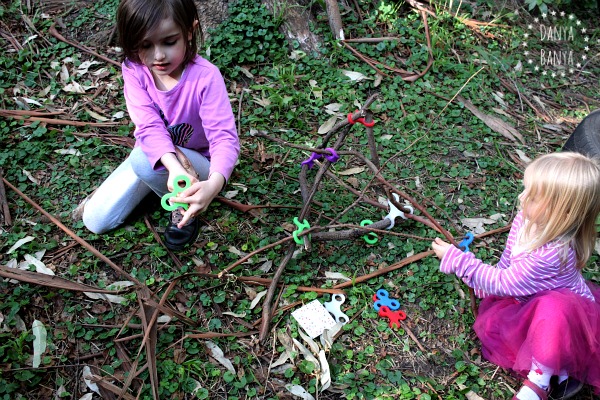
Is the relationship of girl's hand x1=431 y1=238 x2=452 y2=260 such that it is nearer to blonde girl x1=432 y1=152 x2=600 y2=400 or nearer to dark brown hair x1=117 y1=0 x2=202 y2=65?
blonde girl x1=432 y1=152 x2=600 y2=400

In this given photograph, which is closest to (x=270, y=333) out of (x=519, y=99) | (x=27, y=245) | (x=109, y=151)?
(x=27, y=245)

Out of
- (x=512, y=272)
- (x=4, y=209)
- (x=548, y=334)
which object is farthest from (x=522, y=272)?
(x=4, y=209)

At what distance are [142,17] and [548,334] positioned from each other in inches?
83.5

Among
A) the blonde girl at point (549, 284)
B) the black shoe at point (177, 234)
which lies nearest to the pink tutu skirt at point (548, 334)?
the blonde girl at point (549, 284)

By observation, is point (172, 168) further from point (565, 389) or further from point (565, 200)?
point (565, 389)

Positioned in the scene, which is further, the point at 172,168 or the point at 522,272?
the point at 172,168

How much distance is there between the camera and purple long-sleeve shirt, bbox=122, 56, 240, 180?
2475 mm

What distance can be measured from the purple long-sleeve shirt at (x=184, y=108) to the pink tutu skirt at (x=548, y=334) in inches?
55.7

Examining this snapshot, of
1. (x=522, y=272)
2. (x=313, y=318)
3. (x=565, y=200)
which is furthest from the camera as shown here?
(x=313, y=318)

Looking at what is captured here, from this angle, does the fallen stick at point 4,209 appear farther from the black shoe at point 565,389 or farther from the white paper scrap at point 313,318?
the black shoe at point 565,389

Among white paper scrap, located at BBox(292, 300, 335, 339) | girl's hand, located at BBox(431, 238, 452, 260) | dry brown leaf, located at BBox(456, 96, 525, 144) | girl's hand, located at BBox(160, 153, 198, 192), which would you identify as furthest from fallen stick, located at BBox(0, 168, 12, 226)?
dry brown leaf, located at BBox(456, 96, 525, 144)

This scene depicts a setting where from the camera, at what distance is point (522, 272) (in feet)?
7.03

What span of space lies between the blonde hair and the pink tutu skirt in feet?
0.71

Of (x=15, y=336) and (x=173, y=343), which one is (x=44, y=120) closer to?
(x=15, y=336)
